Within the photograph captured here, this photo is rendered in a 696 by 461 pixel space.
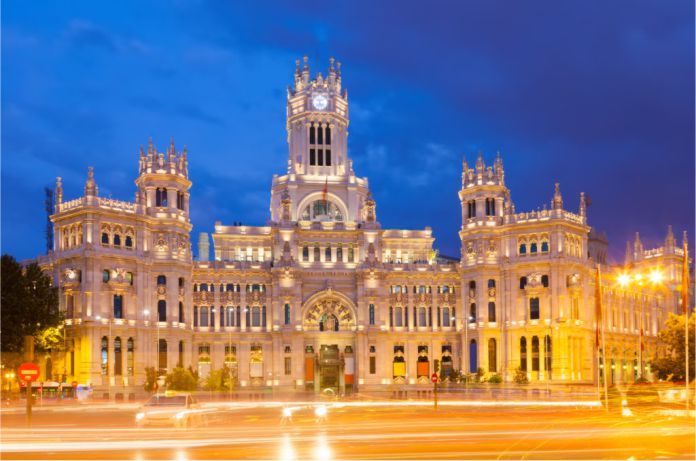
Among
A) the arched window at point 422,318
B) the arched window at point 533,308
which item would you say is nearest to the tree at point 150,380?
the arched window at point 422,318

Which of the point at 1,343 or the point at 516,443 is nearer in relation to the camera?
the point at 516,443

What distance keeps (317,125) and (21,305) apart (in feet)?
190

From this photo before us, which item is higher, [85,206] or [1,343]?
[85,206]

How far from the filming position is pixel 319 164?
142 meters

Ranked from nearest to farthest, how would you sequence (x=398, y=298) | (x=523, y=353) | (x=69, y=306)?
(x=69, y=306), (x=523, y=353), (x=398, y=298)

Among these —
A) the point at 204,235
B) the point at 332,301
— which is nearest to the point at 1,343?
the point at 332,301

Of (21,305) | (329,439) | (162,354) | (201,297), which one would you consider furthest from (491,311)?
(329,439)

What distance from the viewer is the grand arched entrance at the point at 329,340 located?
128750 mm

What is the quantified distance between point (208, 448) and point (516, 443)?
12151mm

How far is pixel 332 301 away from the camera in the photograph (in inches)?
5138

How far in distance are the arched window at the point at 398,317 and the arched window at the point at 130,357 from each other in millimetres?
36325

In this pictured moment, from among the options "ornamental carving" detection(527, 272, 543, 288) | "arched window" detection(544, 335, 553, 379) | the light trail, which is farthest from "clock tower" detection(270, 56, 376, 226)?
the light trail

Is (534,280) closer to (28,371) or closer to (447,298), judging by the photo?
(447,298)

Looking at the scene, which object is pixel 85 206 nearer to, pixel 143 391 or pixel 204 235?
pixel 143 391
